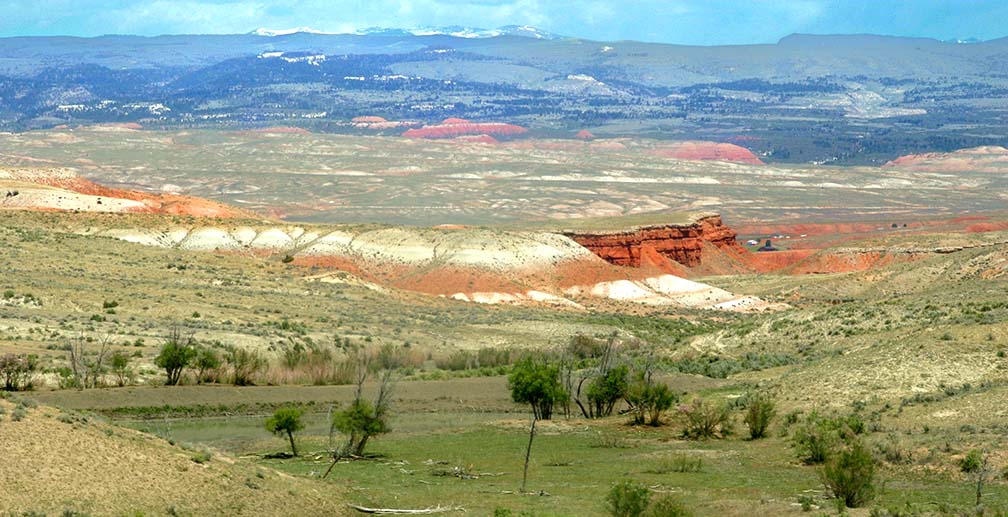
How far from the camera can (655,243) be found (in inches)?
3885

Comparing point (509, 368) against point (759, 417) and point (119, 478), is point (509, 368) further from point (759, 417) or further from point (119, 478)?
point (119, 478)

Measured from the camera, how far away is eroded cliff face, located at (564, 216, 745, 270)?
94875 mm

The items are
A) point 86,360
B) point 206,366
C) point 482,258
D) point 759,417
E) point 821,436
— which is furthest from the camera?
point 482,258

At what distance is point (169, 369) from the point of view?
47.4 metres

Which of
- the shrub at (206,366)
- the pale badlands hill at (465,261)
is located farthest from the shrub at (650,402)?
the pale badlands hill at (465,261)

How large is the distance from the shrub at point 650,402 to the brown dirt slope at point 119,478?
16.2m

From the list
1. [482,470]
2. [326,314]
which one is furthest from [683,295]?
[482,470]

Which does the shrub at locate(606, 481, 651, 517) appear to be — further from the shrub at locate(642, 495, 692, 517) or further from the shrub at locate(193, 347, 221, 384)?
the shrub at locate(193, 347, 221, 384)

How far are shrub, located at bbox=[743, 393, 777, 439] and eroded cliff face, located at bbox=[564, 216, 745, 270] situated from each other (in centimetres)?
5524

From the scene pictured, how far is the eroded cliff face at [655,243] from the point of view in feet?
311

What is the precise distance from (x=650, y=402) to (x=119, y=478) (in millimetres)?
21159

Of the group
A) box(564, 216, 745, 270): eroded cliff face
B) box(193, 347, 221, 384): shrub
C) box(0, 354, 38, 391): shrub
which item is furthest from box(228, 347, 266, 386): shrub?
box(564, 216, 745, 270): eroded cliff face

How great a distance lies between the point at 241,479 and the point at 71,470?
11.9 feet

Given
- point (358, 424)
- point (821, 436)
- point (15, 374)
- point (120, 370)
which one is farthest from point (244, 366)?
point (821, 436)
